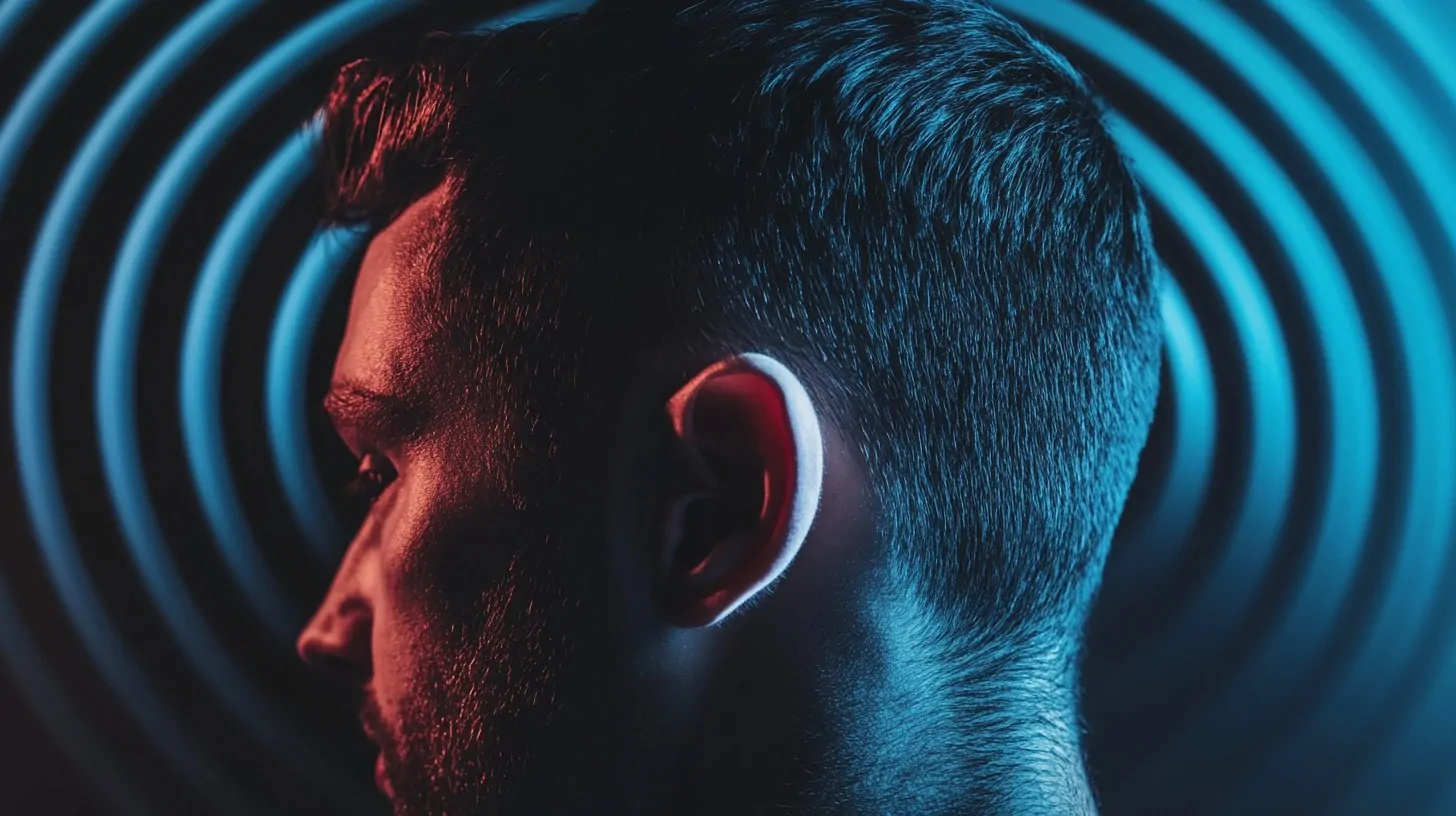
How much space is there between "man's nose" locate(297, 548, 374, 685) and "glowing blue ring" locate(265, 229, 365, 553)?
34 centimetres

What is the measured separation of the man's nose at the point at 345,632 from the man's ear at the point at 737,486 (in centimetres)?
40

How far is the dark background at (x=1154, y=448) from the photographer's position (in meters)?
1.17

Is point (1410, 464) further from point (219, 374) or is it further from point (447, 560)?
point (219, 374)

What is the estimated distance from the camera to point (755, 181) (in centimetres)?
89

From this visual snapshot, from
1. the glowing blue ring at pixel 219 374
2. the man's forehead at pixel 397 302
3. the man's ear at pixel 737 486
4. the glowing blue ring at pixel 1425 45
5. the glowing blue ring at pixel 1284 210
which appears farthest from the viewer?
the glowing blue ring at pixel 219 374

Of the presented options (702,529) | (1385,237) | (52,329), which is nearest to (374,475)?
(702,529)

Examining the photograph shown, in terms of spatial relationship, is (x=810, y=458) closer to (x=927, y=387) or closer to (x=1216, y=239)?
(x=927, y=387)

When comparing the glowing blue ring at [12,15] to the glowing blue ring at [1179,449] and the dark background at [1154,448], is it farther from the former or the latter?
the glowing blue ring at [1179,449]

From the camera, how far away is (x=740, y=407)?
0.82m

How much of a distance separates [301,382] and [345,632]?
437 millimetres

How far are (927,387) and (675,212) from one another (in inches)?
10.0

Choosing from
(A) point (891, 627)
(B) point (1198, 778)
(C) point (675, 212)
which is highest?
(C) point (675, 212)

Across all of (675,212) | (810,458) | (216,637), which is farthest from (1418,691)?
(216,637)

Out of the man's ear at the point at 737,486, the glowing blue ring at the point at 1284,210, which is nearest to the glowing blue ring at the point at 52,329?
the man's ear at the point at 737,486
